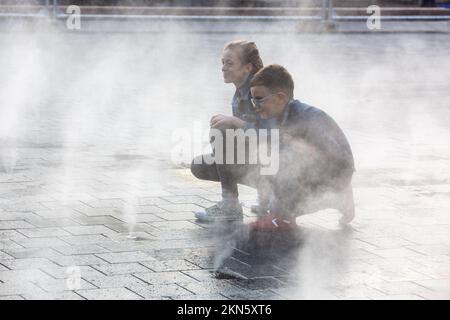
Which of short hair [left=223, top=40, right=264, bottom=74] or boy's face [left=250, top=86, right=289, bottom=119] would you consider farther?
short hair [left=223, top=40, right=264, bottom=74]

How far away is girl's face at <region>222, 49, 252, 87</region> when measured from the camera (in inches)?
269

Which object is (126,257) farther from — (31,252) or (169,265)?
(31,252)

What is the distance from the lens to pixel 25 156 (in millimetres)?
9000

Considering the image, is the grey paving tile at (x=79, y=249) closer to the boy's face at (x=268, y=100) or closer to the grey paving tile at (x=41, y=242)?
the grey paving tile at (x=41, y=242)

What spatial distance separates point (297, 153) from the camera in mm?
6602

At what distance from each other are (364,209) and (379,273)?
5.18 ft

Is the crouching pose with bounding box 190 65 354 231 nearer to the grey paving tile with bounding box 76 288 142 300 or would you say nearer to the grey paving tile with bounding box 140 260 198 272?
the grey paving tile with bounding box 140 260 198 272

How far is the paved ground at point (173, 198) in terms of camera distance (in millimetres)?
5543

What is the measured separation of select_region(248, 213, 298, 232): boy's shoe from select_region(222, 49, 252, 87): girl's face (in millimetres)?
867

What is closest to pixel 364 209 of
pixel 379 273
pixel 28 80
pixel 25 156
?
pixel 379 273

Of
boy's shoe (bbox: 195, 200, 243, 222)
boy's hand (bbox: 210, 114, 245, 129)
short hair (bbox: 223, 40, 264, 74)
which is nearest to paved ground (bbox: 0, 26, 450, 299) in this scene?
boy's shoe (bbox: 195, 200, 243, 222)

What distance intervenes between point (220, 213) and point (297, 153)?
0.66 m

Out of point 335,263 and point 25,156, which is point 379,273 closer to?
point 335,263

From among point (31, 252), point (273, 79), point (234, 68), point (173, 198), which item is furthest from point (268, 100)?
point (31, 252)
